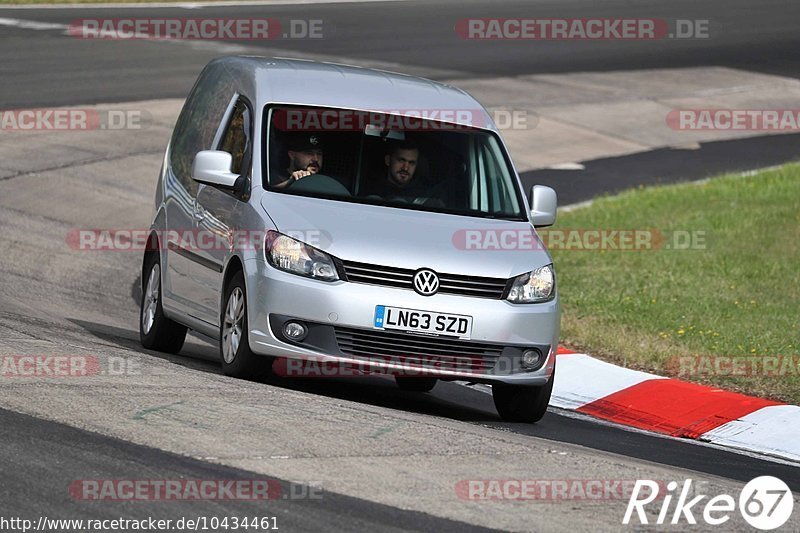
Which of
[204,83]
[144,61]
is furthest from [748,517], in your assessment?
[144,61]

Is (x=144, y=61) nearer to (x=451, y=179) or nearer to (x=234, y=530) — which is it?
(x=451, y=179)

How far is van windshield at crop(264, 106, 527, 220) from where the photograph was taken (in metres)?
9.66

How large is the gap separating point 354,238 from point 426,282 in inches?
18.9

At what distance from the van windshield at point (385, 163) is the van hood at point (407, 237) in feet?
0.66

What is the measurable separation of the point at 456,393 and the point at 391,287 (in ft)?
8.37

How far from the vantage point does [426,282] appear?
8820mm

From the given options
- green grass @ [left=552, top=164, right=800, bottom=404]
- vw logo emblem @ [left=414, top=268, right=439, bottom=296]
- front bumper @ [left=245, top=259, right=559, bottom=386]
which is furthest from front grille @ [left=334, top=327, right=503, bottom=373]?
green grass @ [left=552, top=164, right=800, bottom=404]

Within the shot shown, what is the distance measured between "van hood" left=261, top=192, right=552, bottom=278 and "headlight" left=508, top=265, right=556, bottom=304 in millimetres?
46

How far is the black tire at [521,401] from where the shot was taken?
9.59m

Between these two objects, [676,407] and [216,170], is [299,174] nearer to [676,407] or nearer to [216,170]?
[216,170]

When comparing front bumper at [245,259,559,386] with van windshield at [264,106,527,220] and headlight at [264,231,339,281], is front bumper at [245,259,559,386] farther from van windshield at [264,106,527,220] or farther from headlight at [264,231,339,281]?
van windshield at [264,106,527,220]

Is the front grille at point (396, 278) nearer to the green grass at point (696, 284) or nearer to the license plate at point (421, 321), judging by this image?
the license plate at point (421, 321)

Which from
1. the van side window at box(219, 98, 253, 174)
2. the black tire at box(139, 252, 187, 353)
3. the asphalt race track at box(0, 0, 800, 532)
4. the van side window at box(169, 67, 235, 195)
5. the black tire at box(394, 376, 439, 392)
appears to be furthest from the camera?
the black tire at box(394, 376, 439, 392)

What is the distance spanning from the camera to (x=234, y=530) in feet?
19.8
